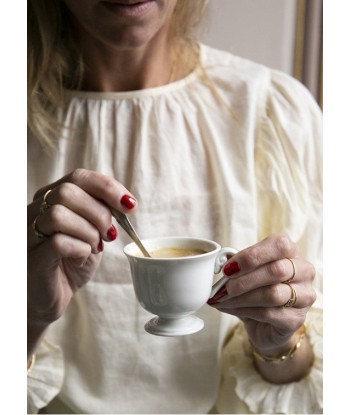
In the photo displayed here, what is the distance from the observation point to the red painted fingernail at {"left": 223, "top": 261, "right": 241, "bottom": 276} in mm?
406

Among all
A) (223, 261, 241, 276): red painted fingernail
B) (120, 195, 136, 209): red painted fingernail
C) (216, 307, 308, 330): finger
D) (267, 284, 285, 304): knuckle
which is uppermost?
(120, 195, 136, 209): red painted fingernail

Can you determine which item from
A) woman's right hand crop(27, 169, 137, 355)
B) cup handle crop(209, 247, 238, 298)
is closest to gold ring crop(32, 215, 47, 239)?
woman's right hand crop(27, 169, 137, 355)

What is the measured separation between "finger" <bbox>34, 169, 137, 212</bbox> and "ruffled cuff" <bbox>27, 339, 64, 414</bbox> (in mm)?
167

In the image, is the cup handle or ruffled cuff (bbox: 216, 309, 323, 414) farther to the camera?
ruffled cuff (bbox: 216, 309, 323, 414)

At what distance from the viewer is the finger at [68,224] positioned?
15.6 inches

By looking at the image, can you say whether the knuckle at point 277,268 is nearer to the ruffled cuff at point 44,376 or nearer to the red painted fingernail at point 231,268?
the red painted fingernail at point 231,268

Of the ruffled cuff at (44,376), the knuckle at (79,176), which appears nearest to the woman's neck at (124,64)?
the knuckle at (79,176)

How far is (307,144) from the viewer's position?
0.52 m

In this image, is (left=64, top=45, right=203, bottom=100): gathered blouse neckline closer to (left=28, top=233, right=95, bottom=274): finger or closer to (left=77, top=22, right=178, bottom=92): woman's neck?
(left=77, top=22, right=178, bottom=92): woman's neck

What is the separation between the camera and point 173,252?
0.39 metres

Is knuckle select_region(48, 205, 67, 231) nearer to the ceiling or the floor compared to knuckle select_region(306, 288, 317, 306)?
nearer to the ceiling

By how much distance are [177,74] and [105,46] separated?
0.07 metres

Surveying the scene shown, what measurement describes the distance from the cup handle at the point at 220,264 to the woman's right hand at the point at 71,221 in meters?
0.06
